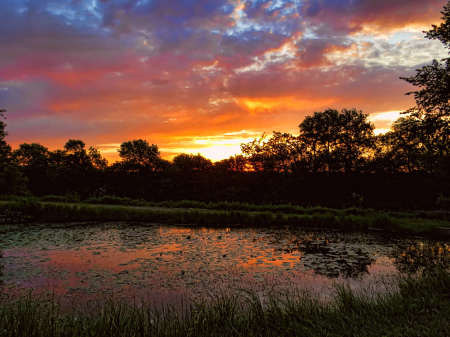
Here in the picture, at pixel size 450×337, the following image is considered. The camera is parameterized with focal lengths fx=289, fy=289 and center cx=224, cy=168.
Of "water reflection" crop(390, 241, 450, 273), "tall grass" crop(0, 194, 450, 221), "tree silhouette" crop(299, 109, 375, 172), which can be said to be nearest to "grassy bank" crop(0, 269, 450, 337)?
"water reflection" crop(390, 241, 450, 273)

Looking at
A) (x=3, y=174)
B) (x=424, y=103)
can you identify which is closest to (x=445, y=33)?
(x=424, y=103)

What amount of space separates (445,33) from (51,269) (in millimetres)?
29470

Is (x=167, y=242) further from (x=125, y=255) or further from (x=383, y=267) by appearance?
(x=383, y=267)

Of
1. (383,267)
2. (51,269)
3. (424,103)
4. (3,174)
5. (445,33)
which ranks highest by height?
(445,33)

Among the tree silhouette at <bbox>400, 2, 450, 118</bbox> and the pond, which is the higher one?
the tree silhouette at <bbox>400, 2, 450, 118</bbox>

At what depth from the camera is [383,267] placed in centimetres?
1116

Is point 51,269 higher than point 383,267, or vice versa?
point 51,269

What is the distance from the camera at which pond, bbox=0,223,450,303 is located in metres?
8.51

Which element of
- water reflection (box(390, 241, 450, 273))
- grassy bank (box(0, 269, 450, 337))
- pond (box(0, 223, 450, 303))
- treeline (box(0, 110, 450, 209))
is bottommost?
water reflection (box(390, 241, 450, 273))

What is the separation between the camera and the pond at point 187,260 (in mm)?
8508

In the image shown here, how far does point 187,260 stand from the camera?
11.2 metres

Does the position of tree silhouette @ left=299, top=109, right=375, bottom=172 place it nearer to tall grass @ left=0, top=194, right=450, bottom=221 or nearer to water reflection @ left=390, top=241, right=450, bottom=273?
tall grass @ left=0, top=194, right=450, bottom=221

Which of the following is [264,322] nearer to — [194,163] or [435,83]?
[435,83]

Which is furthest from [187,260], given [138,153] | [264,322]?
[138,153]
